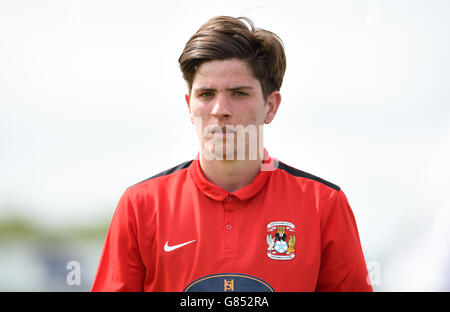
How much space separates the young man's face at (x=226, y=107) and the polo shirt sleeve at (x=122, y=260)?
46cm

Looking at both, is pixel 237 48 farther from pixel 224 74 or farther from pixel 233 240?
pixel 233 240

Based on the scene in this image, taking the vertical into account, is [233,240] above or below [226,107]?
below

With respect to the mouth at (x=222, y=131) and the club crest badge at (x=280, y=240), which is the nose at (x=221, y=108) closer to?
the mouth at (x=222, y=131)

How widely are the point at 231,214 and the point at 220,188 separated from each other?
0.40ft

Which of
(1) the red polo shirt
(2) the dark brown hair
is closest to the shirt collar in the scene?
(1) the red polo shirt

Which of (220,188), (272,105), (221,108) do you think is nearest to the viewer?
(221,108)

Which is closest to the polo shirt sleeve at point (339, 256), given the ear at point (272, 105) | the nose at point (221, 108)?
the ear at point (272, 105)

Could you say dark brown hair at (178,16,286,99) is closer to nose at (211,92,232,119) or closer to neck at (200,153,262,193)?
nose at (211,92,232,119)

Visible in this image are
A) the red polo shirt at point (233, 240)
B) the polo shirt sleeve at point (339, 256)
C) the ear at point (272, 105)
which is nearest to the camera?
the red polo shirt at point (233, 240)

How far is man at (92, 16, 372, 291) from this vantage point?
187 cm

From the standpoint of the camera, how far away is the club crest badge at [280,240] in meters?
1.90

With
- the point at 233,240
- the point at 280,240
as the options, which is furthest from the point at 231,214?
the point at 280,240

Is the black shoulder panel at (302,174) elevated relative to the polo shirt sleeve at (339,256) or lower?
elevated

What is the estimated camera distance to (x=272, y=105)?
2.09 m
